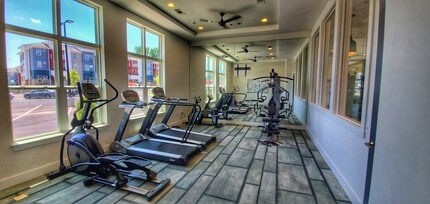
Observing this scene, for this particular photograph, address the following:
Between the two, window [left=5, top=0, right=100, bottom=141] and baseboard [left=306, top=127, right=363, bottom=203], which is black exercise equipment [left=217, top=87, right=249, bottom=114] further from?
window [left=5, top=0, right=100, bottom=141]

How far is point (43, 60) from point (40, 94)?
1.78 feet

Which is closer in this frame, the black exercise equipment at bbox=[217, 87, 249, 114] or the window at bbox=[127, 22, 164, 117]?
the window at bbox=[127, 22, 164, 117]

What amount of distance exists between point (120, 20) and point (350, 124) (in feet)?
15.6

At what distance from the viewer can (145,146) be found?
3.98 m

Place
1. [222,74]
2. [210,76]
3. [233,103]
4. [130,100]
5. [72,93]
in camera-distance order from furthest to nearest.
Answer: [222,74], [233,103], [210,76], [130,100], [72,93]

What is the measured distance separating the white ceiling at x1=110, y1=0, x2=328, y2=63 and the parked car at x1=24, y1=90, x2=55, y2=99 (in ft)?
7.33

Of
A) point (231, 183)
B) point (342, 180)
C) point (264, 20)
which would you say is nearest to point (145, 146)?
point (231, 183)

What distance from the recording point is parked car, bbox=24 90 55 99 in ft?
9.69

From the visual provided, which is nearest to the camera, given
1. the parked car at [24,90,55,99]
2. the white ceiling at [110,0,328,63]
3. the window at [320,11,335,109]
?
the parked car at [24,90,55,99]

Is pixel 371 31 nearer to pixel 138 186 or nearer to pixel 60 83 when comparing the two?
pixel 138 186

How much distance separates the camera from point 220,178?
2930 millimetres

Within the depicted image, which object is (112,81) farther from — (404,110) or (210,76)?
(210,76)

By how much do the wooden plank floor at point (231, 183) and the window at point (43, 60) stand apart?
3.31ft

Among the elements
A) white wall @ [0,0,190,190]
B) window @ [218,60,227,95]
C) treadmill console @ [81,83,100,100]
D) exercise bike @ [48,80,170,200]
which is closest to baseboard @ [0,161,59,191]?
white wall @ [0,0,190,190]
